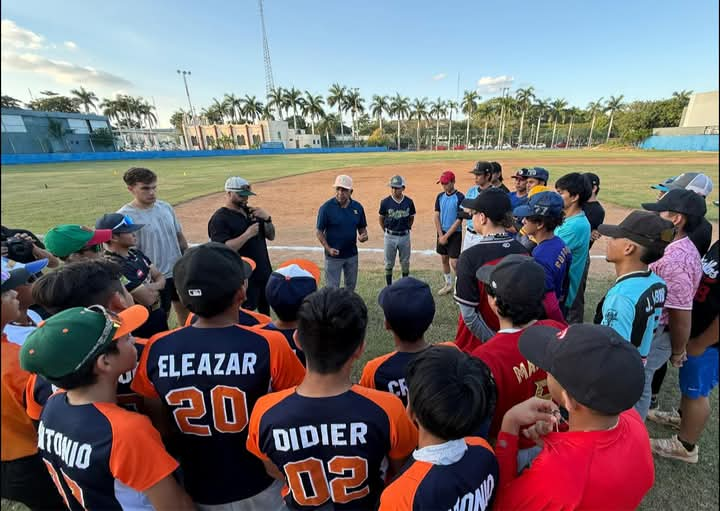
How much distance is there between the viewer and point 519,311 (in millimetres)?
2215

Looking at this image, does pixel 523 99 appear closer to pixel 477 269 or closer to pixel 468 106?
pixel 468 106

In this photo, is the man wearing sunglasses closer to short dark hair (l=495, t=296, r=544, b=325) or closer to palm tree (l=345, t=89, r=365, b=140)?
short dark hair (l=495, t=296, r=544, b=325)

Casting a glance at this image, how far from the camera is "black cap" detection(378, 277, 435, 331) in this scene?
210cm

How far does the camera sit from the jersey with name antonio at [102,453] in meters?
1.56

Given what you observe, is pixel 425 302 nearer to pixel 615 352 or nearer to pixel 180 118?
pixel 615 352

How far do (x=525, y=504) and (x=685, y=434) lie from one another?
8.51 ft

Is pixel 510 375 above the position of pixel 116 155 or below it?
above

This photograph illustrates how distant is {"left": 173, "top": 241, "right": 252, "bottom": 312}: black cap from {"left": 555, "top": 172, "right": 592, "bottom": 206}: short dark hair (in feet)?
12.6

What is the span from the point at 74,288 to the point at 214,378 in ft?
3.98

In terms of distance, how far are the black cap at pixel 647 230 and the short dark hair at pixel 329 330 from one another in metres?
2.18

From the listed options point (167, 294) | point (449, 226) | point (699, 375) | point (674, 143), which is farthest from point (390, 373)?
point (674, 143)

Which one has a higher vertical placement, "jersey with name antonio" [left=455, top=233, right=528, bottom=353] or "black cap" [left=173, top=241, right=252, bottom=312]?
"black cap" [left=173, top=241, right=252, bottom=312]

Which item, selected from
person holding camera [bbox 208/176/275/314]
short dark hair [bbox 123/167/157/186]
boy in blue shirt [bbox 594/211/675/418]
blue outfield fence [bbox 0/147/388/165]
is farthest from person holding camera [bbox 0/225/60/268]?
blue outfield fence [bbox 0/147/388/165]

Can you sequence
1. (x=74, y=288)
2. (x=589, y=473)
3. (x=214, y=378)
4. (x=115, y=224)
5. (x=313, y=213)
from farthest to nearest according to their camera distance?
(x=313, y=213)
(x=115, y=224)
(x=74, y=288)
(x=214, y=378)
(x=589, y=473)
